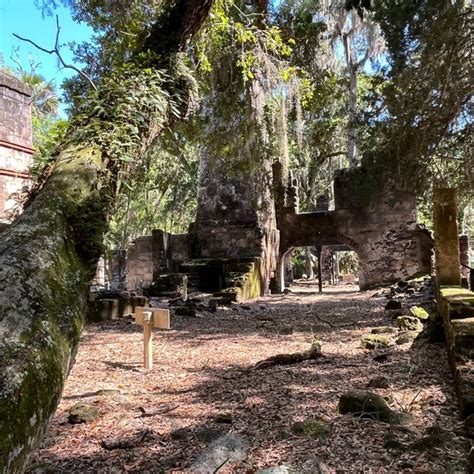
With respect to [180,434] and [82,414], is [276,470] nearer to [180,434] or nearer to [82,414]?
Answer: [180,434]

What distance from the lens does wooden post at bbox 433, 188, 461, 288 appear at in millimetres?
6031

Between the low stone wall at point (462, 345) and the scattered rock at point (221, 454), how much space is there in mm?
1289

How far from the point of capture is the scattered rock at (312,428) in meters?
2.66

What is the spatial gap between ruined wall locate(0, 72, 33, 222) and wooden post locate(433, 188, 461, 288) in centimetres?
761

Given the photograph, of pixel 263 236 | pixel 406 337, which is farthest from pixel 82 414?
pixel 263 236

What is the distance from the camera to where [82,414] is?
315 cm

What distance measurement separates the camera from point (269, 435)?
2.74m

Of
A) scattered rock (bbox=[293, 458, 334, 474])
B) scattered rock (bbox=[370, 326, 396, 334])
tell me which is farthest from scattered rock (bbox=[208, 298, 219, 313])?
scattered rock (bbox=[293, 458, 334, 474])

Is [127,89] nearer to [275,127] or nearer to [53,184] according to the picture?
[53,184]

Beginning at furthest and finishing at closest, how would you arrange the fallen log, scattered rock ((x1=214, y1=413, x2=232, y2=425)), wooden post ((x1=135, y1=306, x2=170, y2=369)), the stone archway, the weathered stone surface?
the stone archway < the weathered stone surface < wooden post ((x1=135, y1=306, x2=170, y2=369)) < the fallen log < scattered rock ((x1=214, y1=413, x2=232, y2=425))

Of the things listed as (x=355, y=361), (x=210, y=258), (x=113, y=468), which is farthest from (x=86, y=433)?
(x=210, y=258)

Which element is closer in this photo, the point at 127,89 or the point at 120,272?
the point at 127,89

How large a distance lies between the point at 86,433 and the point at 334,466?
1545 millimetres

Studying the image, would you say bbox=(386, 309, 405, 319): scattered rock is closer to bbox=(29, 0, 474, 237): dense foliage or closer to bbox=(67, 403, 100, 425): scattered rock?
bbox=(29, 0, 474, 237): dense foliage
